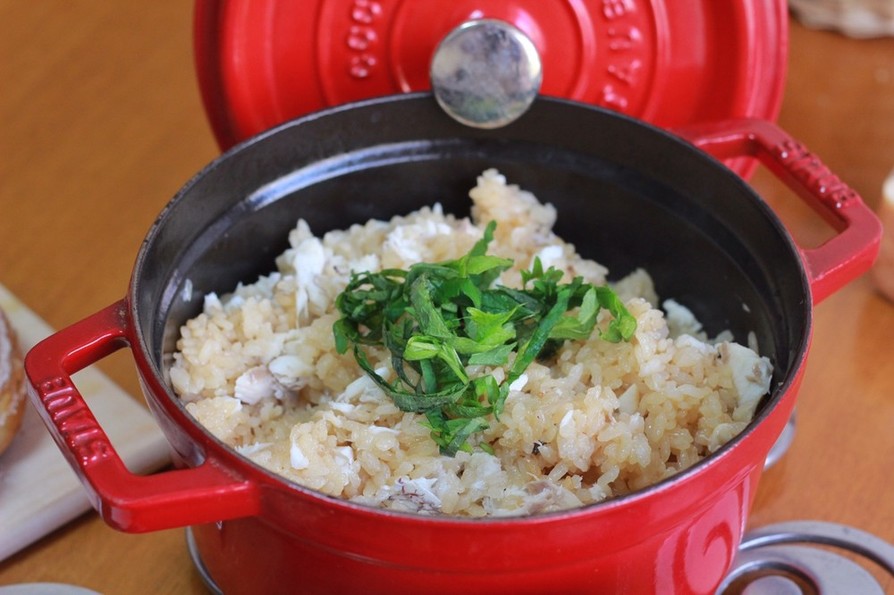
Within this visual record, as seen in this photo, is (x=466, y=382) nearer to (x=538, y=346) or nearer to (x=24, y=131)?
(x=538, y=346)

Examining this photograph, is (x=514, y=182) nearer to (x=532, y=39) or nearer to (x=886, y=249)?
(x=532, y=39)

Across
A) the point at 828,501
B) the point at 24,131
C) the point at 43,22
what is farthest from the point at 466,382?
the point at 43,22

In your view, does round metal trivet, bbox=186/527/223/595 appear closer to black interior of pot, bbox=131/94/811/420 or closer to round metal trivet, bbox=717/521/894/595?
black interior of pot, bbox=131/94/811/420

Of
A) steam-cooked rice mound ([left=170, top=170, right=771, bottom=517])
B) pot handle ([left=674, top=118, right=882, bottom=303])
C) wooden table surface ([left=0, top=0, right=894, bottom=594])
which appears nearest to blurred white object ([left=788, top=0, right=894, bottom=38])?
wooden table surface ([left=0, top=0, right=894, bottom=594])

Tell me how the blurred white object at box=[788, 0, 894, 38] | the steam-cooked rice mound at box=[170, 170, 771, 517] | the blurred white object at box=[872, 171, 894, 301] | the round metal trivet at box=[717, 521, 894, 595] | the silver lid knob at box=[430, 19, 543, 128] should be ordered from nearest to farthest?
1. the steam-cooked rice mound at box=[170, 170, 771, 517]
2. the round metal trivet at box=[717, 521, 894, 595]
3. the silver lid knob at box=[430, 19, 543, 128]
4. the blurred white object at box=[872, 171, 894, 301]
5. the blurred white object at box=[788, 0, 894, 38]

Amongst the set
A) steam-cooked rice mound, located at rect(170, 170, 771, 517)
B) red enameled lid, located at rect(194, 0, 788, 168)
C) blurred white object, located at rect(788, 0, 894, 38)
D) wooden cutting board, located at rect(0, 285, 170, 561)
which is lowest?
wooden cutting board, located at rect(0, 285, 170, 561)

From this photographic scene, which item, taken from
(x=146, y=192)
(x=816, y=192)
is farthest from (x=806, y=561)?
(x=146, y=192)

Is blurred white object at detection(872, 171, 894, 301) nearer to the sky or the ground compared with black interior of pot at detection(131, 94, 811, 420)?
nearer to the ground
